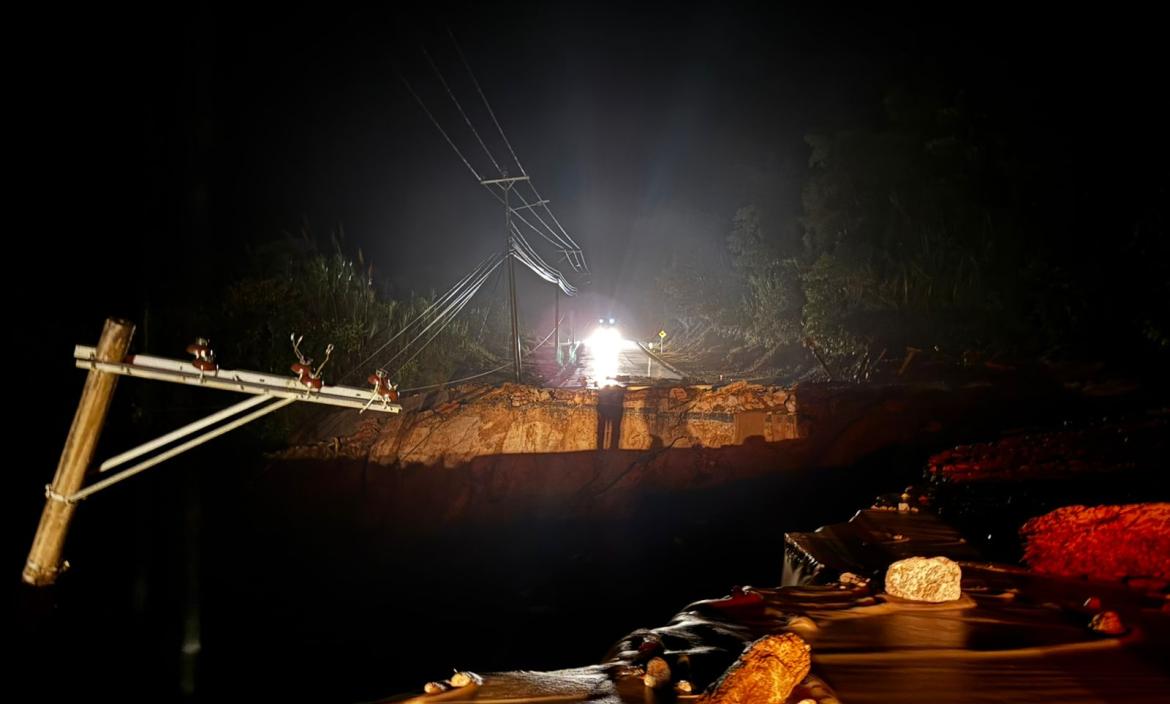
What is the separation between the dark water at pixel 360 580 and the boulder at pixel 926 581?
4.48 m

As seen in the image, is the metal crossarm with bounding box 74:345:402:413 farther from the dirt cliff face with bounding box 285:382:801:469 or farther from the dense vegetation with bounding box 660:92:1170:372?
the dense vegetation with bounding box 660:92:1170:372

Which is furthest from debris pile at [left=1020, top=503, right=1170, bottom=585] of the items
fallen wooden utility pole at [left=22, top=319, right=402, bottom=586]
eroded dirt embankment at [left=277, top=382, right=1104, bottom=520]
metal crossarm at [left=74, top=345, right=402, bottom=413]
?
fallen wooden utility pole at [left=22, top=319, right=402, bottom=586]

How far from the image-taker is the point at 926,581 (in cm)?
427

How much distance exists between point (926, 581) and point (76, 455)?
590 centimetres

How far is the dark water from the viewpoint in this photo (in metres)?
7.30

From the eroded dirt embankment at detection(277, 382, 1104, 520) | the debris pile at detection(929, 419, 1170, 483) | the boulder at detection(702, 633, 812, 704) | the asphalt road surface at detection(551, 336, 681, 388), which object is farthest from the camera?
the asphalt road surface at detection(551, 336, 681, 388)

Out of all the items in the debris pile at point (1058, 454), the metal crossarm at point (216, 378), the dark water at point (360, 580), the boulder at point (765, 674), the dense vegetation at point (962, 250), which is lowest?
the dark water at point (360, 580)

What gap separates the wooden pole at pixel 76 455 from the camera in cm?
365

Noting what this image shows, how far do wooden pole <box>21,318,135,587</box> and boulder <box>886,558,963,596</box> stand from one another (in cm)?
561

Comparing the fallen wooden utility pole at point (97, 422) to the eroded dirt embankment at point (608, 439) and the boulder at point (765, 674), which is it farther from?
the eroded dirt embankment at point (608, 439)

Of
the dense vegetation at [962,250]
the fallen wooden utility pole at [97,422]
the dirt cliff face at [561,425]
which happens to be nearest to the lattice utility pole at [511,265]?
the dirt cliff face at [561,425]

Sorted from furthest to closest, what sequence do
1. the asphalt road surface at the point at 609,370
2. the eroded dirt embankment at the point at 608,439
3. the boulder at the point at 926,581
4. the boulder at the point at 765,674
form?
1. the asphalt road surface at the point at 609,370
2. the eroded dirt embankment at the point at 608,439
3. the boulder at the point at 926,581
4. the boulder at the point at 765,674

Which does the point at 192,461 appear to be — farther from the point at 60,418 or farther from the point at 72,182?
the point at 72,182

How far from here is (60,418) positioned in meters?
10.8
